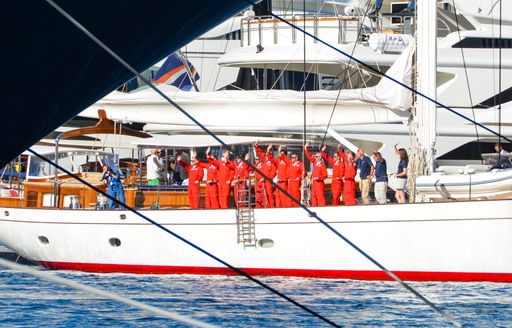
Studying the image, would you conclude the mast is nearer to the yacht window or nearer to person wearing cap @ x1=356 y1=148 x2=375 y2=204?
person wearing cap @ x1=356 y1=148 x2=375 y2=204

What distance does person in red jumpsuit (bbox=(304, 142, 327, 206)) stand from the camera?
21.4m

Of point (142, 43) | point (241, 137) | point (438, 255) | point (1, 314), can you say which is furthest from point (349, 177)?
point (142, 43)

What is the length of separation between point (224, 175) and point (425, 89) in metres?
4.17

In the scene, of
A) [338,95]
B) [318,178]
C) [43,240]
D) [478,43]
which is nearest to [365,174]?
[318,178]

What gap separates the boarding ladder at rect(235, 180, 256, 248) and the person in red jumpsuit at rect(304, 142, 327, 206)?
3.88 ft

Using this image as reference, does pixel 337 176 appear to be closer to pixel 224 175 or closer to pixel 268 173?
pixel 268 173

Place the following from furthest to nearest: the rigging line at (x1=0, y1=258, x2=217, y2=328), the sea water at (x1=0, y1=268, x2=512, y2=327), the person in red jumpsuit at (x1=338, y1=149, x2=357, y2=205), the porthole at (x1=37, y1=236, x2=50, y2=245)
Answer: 1. the porthole at (x1=37, y1=236, x2=50, y2=245)
2. the person in red jumpsuit at (x1=338, y1=149, x2=357, y2=205)
3. the sea water at (x1=0, y1=268, x2=512, y2=327)
4. the rigging line at (x1=0, y1=258, x2=217, y2=328)

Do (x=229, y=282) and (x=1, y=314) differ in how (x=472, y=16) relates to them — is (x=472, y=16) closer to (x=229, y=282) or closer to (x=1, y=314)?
(x=229, y=282)

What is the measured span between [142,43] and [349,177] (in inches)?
625

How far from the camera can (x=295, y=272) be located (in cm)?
2169

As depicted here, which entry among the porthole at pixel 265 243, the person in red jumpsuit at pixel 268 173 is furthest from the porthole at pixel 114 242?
the person in red jumpsuit at pixel 268 173

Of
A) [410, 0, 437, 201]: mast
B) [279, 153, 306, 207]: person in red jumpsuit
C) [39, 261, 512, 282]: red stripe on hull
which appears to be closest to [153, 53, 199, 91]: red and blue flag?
[39, 261, 512, 282]: red stripe on hull

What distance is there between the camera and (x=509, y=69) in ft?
104

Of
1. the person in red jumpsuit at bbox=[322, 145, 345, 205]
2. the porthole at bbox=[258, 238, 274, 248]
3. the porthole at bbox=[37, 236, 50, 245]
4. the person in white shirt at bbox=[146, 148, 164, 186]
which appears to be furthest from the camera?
the person in white shirt at bbox=[146, 148, 164, 186]
